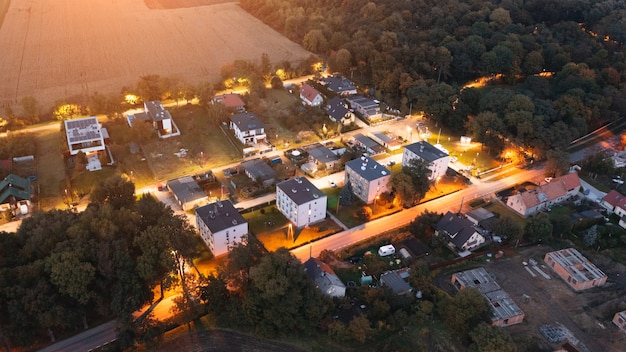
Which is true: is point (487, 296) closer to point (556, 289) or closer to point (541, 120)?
point (556, 289)

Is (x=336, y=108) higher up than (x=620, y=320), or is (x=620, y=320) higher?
(x=336, y=108)

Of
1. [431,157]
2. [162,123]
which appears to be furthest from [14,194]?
[431,157]

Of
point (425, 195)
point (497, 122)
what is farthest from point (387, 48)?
point (425, 195)

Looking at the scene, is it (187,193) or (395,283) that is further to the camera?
(187,193)

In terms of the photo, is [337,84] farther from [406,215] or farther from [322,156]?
[406,215]

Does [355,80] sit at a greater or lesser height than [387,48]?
lesser
